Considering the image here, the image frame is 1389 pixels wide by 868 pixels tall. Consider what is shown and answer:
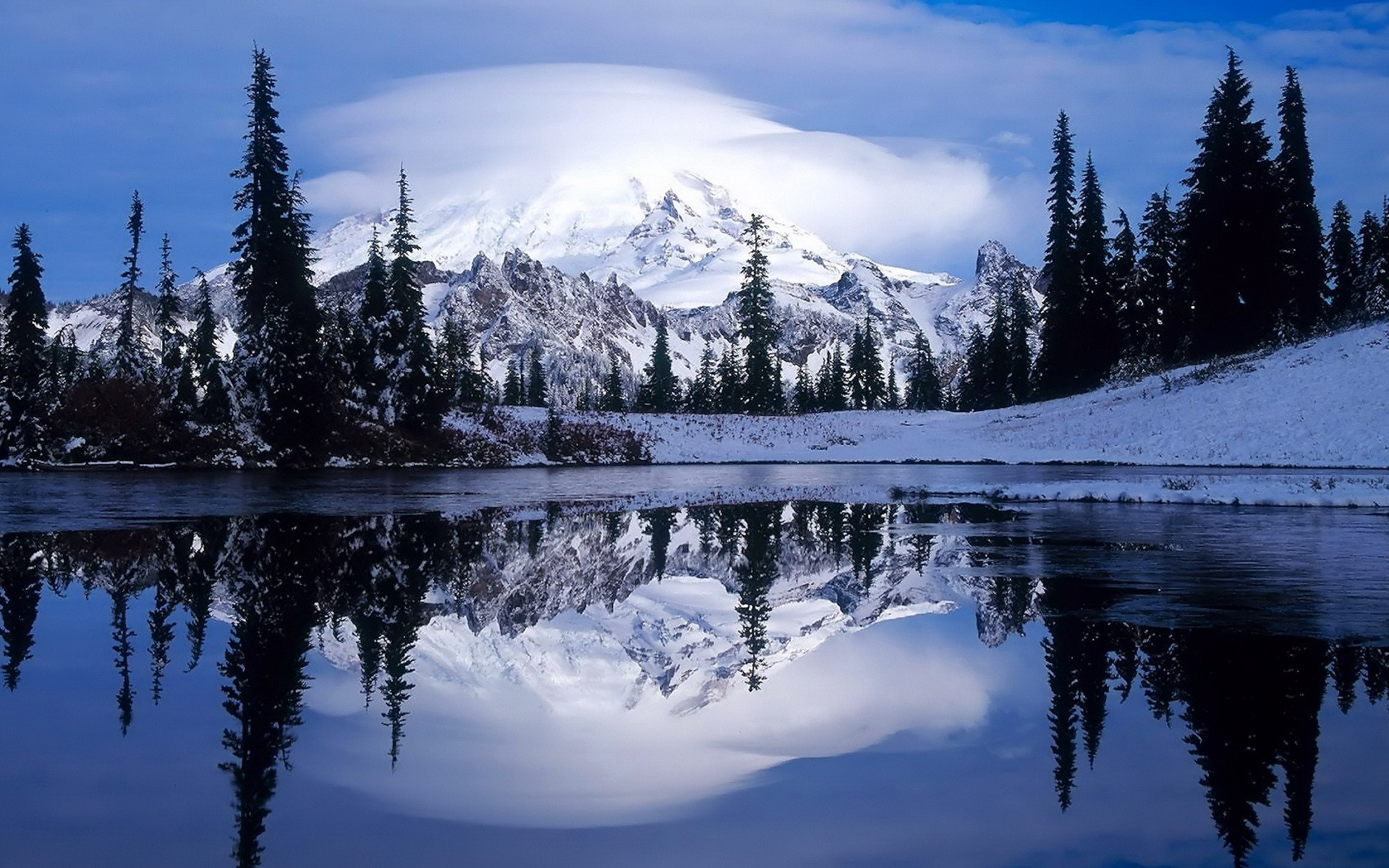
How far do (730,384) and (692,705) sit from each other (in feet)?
349

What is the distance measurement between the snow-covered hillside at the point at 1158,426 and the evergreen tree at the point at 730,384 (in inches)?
1455

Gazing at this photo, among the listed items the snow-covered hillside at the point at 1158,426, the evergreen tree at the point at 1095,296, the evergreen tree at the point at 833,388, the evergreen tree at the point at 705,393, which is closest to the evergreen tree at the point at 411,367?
the snow-covered hillside at the point at 1158,426

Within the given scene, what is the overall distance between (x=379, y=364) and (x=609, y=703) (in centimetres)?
4884

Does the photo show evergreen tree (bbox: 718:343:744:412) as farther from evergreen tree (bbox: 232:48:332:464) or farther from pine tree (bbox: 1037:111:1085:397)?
evergreen tree (bbox: 232:48:332:464)

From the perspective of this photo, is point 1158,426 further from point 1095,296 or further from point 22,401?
point 22,401

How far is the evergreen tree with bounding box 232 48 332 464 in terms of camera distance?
161ft

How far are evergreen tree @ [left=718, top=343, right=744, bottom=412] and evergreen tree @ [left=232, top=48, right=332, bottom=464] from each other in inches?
2035

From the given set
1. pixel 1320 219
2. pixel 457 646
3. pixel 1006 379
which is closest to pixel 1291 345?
pixel 1320 219

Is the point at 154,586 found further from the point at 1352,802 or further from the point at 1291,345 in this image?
the point at 1291,345

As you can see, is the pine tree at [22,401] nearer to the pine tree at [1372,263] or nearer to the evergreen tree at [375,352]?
the evergreen tree at [375,352]

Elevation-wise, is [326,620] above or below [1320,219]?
below

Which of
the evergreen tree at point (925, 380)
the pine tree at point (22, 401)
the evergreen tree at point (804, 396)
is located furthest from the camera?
the evergreen tree at point (925, 380)

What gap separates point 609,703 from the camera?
8875 mm

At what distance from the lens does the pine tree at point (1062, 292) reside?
70750mm
